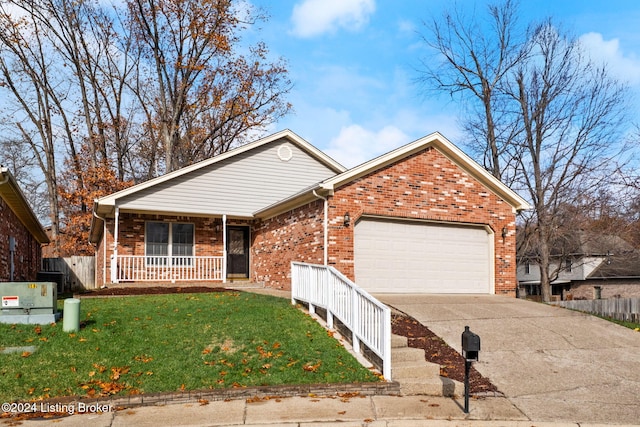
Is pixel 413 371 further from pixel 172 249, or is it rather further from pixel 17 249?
pixel 17 249

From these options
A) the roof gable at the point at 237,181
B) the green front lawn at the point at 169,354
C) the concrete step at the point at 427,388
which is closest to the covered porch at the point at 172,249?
the roof gable at the point at 237,181

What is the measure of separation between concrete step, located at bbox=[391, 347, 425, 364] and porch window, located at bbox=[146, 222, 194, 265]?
1170 cm

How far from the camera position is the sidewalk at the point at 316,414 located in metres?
6.41

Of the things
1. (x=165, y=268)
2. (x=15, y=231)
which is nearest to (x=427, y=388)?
(x=165, y=268)

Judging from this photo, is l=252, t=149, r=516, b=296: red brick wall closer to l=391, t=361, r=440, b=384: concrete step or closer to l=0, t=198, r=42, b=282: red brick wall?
l=391, t=361, r=440, b=384: concrete step

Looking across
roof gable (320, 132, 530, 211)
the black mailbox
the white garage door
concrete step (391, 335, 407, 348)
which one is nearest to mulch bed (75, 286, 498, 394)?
concrete step (391, 335, 407, 348)

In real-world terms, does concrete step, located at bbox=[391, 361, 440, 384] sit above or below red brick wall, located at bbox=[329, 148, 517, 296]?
below

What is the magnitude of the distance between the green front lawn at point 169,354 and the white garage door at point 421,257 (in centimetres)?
439

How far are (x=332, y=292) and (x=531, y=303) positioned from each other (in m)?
6.95

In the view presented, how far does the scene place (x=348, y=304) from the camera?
9.58 metres

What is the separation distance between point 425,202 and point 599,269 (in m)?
28.1

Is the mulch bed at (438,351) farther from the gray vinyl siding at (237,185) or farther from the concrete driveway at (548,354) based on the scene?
the gray vinyl siding at (237,185)

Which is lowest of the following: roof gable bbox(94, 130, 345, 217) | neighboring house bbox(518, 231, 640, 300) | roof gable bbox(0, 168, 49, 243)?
neighboring house bbox(518, 231, 640, 300)

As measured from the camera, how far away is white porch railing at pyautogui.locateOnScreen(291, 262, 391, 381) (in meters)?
8.16
